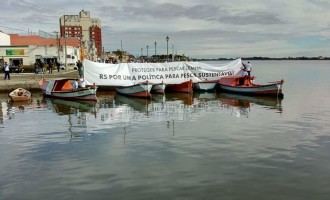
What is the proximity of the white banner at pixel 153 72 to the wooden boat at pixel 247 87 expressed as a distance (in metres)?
1.54

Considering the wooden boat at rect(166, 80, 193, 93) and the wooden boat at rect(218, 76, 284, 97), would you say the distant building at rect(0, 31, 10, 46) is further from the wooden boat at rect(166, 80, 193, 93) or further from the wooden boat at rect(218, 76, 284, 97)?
the wooden boat at rect(218, 76, 284, 97)

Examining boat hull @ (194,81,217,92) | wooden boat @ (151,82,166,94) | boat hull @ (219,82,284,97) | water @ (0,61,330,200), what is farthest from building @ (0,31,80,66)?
water @ (0,61,330,200)

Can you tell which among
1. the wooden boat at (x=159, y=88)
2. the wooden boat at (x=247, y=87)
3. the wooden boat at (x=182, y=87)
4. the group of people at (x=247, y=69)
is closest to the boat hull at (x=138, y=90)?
the wooden boat at (x=159, y=88)

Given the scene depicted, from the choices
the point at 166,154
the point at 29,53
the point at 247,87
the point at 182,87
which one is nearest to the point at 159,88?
the point at 182,87

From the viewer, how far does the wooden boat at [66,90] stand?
107 feet

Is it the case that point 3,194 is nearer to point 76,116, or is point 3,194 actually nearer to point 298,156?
point 298,156

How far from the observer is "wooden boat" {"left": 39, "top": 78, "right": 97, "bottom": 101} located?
1280 inches

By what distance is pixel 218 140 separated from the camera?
1659 cm

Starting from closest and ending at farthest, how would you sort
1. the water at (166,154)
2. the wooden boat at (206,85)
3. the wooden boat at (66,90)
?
the water at (166,154)
the wooden boat at (66,90)
the wooden boat at (206,85)

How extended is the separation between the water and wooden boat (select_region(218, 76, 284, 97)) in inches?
357

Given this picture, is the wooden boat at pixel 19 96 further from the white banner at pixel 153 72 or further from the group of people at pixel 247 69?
the group of people at pixel 247 69

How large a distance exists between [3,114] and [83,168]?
52.3 feet

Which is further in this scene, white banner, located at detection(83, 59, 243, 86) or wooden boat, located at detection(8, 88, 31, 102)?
white banner, located at detection(83, 59, 243, 86)

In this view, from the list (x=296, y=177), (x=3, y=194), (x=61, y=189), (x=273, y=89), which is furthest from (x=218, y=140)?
(x=273, y=89)
